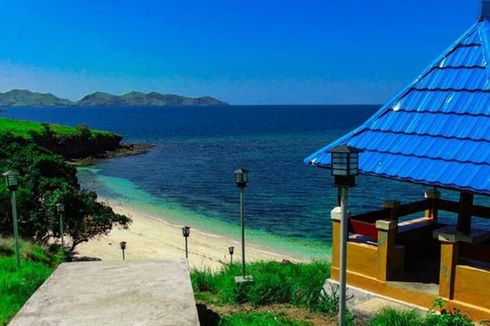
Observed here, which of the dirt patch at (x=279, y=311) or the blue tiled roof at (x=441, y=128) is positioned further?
the dirt patch at (x=279, y=311)

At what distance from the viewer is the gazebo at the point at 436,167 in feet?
25.0

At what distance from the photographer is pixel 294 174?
2206 inches

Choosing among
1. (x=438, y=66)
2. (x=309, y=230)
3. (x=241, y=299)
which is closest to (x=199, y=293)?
(x=241, y=299)

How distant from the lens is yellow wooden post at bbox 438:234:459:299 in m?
7.81

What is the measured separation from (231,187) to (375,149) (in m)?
40.7

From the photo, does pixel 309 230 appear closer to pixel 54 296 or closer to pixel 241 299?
pixel 241 299

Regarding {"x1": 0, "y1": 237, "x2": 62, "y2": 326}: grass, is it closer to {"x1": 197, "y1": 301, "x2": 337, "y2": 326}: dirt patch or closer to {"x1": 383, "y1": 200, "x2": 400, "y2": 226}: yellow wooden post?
{"x1": 197, "y1": 301, "x2": 337, "y2": 326}: dirt patch

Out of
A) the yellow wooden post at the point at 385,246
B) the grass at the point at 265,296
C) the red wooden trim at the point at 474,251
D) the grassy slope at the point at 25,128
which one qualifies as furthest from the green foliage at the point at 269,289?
the grassy slope at the point at 25,128

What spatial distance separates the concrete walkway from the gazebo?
3346 millimetres

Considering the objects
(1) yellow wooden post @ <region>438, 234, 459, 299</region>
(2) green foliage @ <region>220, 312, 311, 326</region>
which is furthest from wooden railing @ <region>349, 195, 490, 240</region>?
(2) green foliage @ <region>220, 312, 311, 326</region>

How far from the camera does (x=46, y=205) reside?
1967 centimetres

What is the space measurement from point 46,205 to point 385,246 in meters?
14.9

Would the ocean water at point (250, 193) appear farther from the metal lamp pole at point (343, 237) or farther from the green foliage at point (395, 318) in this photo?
the metal lamp pole at point (343, 237)

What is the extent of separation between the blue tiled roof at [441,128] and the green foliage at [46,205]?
13805 millimetres
